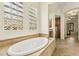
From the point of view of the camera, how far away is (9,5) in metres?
1.80

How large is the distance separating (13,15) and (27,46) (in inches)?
21.7

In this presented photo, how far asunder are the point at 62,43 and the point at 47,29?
362 millimetres

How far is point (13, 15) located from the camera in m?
1.82

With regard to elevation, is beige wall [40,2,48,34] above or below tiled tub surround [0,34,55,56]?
above

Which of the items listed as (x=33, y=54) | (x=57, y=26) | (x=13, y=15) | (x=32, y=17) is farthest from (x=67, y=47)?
(x=13, y=15)

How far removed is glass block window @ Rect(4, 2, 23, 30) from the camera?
1751 millimetres

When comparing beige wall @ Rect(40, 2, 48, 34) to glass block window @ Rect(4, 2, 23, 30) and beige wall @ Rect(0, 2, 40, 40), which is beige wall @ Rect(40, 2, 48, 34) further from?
glass block window @ Rect(4, 2, 23, 30)

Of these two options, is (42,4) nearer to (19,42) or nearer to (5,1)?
(5,1)

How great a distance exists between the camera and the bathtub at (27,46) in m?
1.75

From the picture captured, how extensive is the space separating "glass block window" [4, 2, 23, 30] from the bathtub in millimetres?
273

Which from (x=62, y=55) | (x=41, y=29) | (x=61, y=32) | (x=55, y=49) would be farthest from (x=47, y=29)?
(x=62, y=55)

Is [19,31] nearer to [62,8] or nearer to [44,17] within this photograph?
[44,17]

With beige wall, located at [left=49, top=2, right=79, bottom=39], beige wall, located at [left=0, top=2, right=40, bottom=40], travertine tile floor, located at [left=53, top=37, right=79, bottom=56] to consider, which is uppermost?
beige wall, located at [left=49, top=2, right=79, bottom=39]

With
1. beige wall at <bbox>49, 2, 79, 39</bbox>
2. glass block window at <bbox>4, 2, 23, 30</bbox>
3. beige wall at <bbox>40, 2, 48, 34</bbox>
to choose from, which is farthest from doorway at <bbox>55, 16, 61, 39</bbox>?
glass block window at <bbox>4, 2, 23, 30</bbox>
